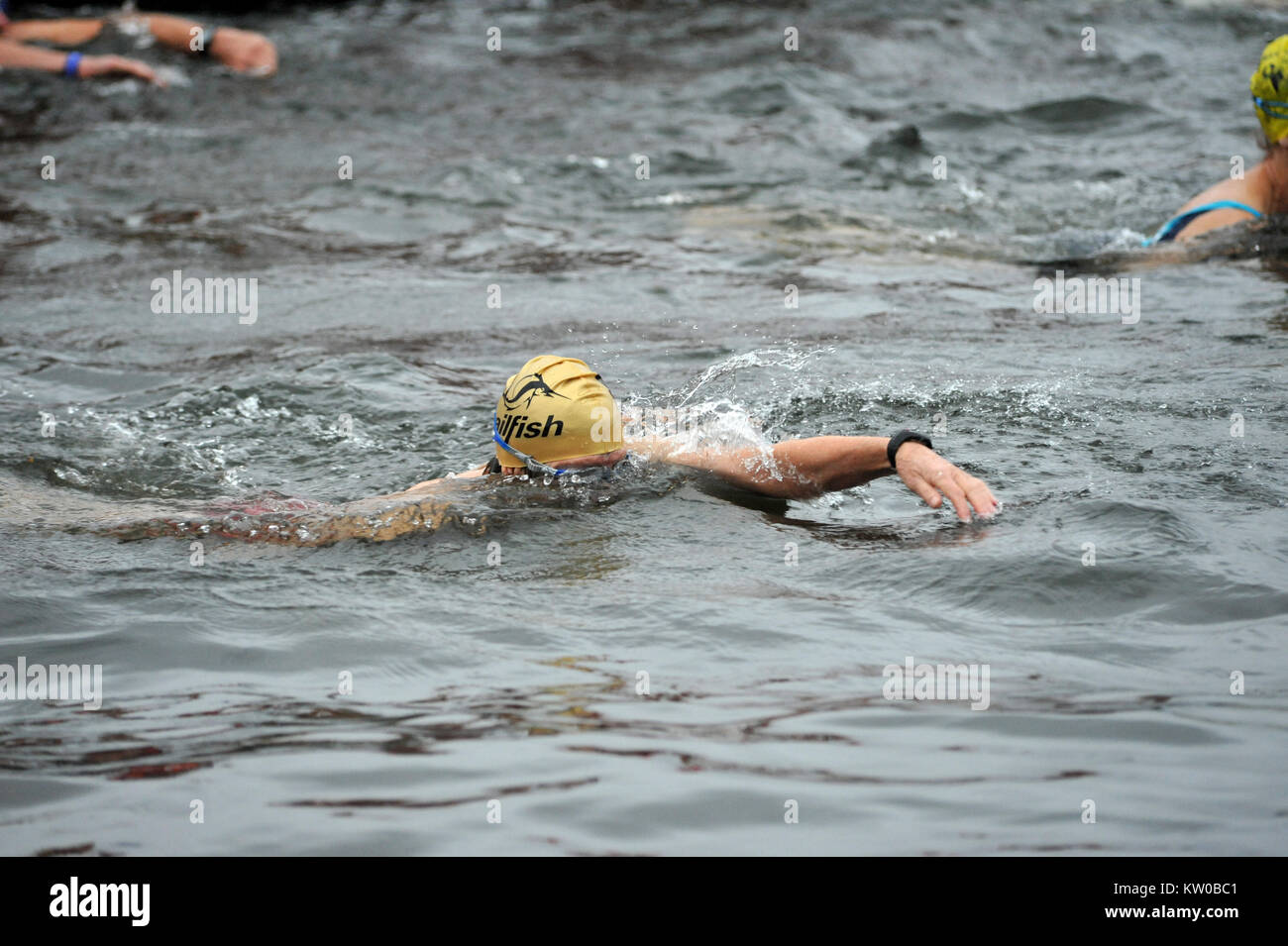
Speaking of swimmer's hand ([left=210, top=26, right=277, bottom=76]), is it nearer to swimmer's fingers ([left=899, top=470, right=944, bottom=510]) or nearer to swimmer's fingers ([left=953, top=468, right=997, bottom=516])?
swimmer's fingers ([left=899, top=470, right=944, bottom=510])

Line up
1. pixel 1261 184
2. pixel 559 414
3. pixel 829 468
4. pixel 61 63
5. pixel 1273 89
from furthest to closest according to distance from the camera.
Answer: pixel 61 63 → pixel 1261 184 → pixel 1273 89 → pixel 559 414 → pixel 829 468

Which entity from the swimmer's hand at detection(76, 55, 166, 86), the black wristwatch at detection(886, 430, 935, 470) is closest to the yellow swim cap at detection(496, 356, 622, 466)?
the black wristwatch at detection(886, 430, 935, 470)

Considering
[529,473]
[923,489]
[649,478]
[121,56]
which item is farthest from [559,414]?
[121,56]

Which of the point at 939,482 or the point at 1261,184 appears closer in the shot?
the point at 939,482

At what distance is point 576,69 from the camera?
59.0ft

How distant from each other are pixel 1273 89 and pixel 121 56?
45.8ft

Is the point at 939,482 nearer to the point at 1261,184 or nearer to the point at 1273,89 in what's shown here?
the point at 1273,89

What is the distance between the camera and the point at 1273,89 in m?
9.16

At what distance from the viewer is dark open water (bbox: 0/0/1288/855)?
4.10 m

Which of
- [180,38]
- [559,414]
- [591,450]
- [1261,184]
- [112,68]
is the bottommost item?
[591,450]

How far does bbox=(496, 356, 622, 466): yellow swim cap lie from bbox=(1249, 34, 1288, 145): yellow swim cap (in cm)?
549
